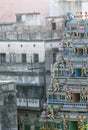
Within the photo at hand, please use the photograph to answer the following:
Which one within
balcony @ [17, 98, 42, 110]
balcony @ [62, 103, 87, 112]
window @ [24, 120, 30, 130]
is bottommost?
window @ [24, 120, 30, 130]

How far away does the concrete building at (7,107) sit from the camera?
39219mm

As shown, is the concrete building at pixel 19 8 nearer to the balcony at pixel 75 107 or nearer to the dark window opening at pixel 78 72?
the dark window opening at pixel 78 72

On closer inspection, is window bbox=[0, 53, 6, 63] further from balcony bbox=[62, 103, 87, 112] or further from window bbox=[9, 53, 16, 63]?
balcony bbox=[62, 103, 87, 112]

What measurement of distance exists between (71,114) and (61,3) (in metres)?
Answer: 18.8

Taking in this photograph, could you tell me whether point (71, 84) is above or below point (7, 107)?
above

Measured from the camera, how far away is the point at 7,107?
39375 mm

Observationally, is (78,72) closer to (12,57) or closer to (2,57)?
(12,57)

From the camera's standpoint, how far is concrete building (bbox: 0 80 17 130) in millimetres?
39219

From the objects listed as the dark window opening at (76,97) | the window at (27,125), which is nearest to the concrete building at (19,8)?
the window at (27,125)

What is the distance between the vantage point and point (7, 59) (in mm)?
49969

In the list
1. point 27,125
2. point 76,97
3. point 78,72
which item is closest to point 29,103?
point 27,125

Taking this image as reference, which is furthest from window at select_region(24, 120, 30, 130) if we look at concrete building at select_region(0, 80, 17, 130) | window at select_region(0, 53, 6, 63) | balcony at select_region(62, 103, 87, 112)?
balcony at select_region(62, 103, 87, 112)

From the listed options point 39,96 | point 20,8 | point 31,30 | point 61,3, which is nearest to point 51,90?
point 39,96

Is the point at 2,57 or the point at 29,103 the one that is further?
the point at 2,57
